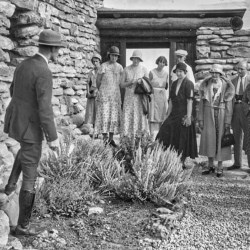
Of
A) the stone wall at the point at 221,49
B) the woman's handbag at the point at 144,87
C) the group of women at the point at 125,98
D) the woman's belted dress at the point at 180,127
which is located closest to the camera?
the woman's belted dress at the point at 180,127

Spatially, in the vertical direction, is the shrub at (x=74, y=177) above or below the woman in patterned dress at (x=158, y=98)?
below

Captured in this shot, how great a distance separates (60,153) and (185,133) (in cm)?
221

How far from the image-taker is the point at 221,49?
11.3m

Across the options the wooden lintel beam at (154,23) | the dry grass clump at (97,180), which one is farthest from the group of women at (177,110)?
the wooden lintel beam at (154,23)

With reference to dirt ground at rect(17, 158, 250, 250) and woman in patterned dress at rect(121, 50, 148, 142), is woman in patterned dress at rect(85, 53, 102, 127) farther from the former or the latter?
dirt ground at rect(17, 158, 250, 250)

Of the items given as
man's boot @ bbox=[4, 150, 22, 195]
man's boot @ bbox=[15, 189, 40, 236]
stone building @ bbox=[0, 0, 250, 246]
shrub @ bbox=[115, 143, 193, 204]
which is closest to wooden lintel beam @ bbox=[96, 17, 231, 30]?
stone building @ bbox=[0, 0, 250, 246]

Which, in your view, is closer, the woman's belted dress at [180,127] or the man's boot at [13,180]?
the man's boot at [13,180]

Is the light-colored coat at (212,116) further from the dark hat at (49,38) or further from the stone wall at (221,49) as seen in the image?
the stone wall at (221,49)

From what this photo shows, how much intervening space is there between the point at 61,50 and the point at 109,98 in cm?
176

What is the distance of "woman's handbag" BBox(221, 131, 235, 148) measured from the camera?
6.98 m

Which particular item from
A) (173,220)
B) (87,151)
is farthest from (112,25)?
(173,220)

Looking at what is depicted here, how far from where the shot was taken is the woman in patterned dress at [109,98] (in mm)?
8172

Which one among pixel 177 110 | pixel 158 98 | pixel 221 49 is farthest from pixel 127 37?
pixel 177 110

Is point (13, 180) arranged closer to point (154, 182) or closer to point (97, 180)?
point (97, 180)
